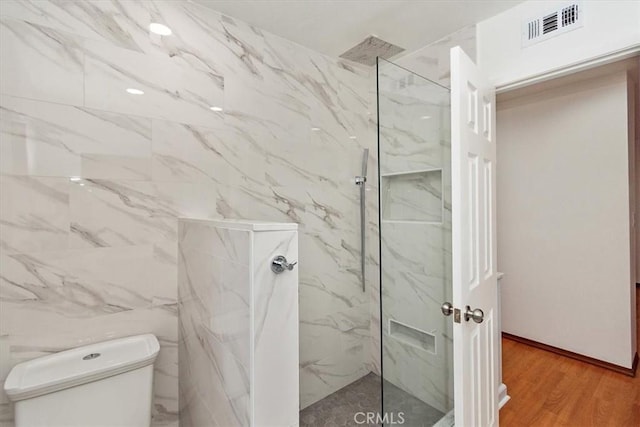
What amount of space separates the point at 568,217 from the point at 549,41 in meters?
1.80

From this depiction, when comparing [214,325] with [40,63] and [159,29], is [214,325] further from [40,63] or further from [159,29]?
[159,29]

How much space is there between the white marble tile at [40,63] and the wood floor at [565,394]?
113 inches

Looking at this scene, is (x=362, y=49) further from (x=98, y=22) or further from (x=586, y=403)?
(x=586, y=403)

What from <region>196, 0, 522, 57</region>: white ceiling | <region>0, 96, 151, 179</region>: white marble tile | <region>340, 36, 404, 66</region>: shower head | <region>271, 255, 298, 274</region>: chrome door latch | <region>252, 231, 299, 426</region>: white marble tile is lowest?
<region>252, 231, 299, 426</region>: white marble tile

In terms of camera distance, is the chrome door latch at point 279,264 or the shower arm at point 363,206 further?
the shower arm at point 363,206

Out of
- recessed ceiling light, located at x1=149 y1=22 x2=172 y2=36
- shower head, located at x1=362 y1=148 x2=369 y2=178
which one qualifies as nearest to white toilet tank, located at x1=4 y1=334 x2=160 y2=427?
recessed ceiling light, located at x1=149 y1=22 x2=172 y2=36

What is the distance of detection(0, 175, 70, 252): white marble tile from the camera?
3.94 ft

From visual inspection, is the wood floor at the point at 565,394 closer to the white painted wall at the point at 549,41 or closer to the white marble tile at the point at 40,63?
the white painted wall at the point at 549,41

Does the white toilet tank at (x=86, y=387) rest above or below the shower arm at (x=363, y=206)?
below

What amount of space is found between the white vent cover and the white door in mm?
380

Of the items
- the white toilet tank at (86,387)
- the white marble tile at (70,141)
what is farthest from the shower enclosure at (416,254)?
the white marble tile at (70,141)

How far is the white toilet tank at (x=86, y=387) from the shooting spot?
1079 mm

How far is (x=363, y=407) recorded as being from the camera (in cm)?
203

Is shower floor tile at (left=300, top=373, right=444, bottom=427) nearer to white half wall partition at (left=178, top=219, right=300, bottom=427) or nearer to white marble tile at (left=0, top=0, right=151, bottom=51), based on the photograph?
white half wall partition at (left=178, top=219, right=300, bottom=427)
